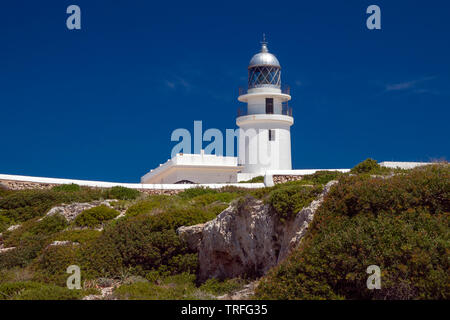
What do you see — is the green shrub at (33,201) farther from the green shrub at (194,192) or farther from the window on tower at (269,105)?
the window on tower at (269,105)

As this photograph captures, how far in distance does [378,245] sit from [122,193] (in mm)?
18290

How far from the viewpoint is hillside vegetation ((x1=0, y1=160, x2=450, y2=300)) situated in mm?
10195

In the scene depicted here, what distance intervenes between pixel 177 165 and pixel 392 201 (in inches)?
1164

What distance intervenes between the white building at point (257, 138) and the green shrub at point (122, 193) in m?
12.6

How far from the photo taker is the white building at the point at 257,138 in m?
40.2

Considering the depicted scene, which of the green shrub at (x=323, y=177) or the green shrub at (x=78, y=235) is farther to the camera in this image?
the green shrub at (x=323, y=177)

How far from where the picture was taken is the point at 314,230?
12.2 m

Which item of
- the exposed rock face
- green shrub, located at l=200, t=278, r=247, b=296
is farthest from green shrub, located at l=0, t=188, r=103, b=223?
green shrub, located at l=200, t=278, r=247, b=296

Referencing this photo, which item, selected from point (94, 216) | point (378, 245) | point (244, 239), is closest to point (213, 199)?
point (94, 216)

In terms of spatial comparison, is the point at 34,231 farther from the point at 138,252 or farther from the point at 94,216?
the point at 138,252

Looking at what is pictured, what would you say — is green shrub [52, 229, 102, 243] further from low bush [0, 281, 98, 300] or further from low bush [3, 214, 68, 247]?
low bush [0, 281, 98, 300]

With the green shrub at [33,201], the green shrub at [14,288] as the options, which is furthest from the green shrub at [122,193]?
the green shrub at [14,288]

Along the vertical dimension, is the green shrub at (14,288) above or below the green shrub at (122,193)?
below

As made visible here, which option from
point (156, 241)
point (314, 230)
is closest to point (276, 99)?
point (156, 241)
